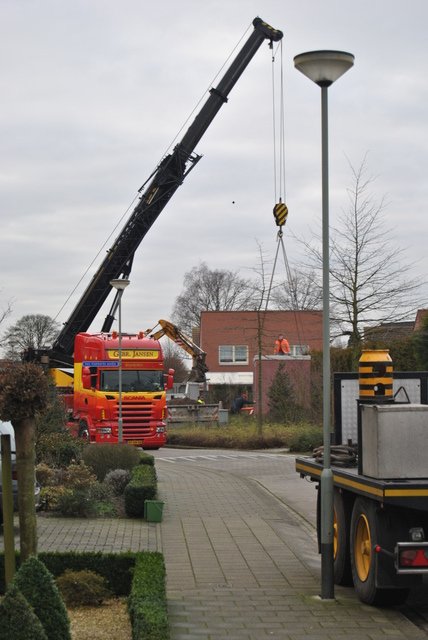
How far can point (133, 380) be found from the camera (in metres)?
31.6

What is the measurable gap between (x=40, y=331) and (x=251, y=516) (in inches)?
2346

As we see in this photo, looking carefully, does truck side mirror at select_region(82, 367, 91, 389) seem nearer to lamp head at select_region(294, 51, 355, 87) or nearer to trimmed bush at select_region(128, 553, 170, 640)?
trimmed bush at select_region(128, 553, 170, 640)

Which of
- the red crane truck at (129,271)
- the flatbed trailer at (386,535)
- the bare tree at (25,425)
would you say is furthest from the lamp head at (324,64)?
the red crane truck at (129,271)

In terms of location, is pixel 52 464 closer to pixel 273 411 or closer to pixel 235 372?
pixel 273 411

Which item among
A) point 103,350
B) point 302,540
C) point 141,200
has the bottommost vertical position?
point 302,540

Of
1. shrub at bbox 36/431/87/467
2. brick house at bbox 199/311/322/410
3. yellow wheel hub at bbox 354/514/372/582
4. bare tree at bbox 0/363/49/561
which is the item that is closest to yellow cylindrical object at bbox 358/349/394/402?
yellow wheel hub at bbox 354/514/372/582

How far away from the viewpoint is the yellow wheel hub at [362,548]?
8812 mm

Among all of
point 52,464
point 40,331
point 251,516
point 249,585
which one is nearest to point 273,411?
point 52,464

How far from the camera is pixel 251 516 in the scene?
50.2ft

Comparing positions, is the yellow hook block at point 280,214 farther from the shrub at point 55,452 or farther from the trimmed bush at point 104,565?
Answer: the trimmed bush at point 104,565

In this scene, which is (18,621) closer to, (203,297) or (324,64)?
(324,64)

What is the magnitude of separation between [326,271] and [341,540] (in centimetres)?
259

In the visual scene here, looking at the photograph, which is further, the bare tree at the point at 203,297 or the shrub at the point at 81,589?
the bare tree at the point at 203,297

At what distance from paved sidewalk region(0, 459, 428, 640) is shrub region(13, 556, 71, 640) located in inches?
73.9
